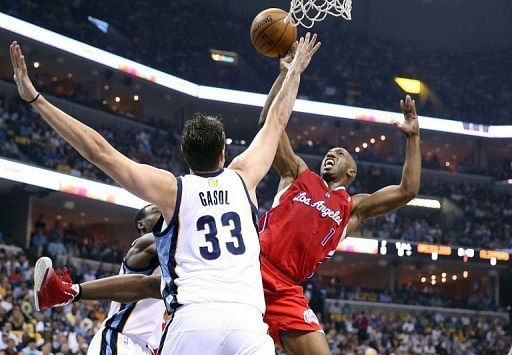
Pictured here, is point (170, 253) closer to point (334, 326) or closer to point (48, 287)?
point (48, 287)

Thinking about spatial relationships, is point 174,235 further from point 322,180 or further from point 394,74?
point 394,74

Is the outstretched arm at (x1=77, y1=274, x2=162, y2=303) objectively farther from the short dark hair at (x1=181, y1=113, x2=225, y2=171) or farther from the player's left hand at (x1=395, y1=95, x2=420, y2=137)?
the player's left hand at (x1=395, y1=95, x2=420, y2=137)

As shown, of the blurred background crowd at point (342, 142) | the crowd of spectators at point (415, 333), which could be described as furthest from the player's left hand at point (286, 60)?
the crowd of spectators at point (415, 333)

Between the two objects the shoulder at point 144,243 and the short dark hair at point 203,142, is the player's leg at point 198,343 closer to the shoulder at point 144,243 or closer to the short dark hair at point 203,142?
the short dark hair at point 203,142

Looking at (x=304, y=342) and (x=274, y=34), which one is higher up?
(x=274, y=34)

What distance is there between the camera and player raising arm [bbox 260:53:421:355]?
20.6 feet

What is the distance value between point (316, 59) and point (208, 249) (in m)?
36.7

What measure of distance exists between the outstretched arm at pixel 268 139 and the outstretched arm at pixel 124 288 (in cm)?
119

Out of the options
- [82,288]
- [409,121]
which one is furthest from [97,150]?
[409,121]

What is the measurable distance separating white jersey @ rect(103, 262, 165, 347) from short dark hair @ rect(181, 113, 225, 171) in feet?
7.66

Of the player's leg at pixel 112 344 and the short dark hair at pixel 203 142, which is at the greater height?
the short dark hair at pixel 203 142

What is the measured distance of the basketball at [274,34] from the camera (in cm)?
631

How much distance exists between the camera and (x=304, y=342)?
6.27m

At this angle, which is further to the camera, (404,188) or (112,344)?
(404,188)
